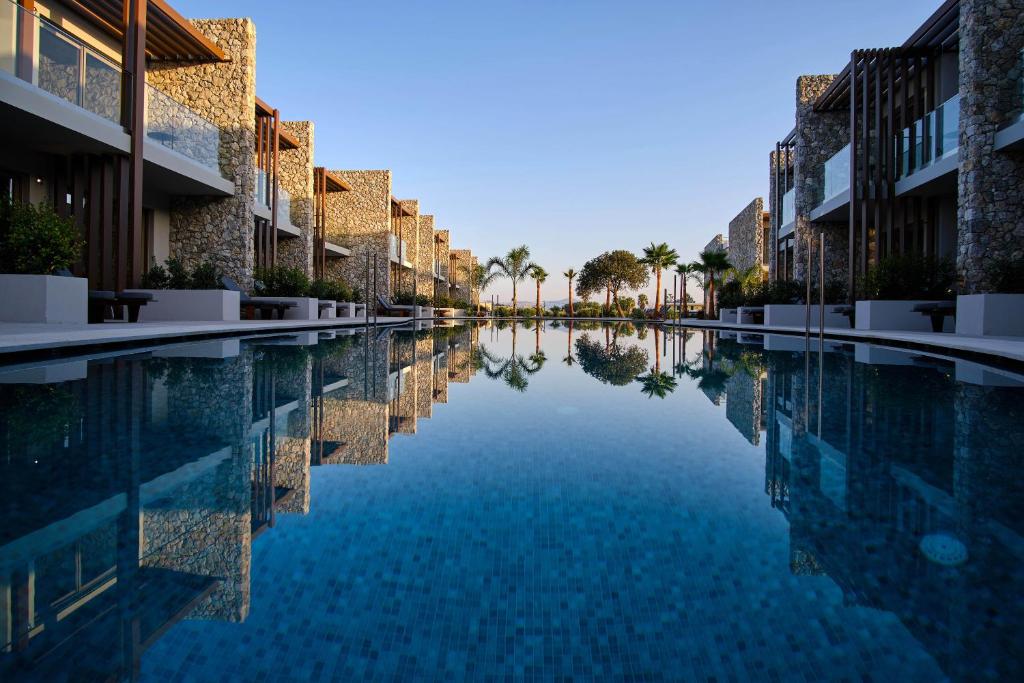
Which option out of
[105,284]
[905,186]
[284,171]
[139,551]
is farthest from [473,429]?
[284,171]

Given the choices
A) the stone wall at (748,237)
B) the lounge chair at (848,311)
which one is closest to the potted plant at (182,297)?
the lounge chair at (848,311)

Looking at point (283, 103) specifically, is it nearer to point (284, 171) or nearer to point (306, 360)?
point (284, 171)

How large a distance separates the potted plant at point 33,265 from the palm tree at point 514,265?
44596 millimetres

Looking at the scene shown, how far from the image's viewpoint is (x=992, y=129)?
1130 centimetres

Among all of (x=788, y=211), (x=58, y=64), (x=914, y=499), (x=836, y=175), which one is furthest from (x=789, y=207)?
(x=914, y=499)

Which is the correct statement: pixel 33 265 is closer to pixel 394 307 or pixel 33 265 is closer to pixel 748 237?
pixel 394 307

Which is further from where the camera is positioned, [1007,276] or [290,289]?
[290,289]

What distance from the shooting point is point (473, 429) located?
13.1 ft

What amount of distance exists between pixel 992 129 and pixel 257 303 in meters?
17.0

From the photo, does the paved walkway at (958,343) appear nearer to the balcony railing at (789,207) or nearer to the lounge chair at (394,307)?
the balcony railing at (789,207)

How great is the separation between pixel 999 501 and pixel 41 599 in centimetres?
325

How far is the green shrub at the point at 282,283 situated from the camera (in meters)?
17.7

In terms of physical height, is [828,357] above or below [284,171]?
below

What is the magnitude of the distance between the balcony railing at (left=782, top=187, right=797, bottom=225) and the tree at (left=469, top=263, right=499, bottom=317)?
35531 millimetres
